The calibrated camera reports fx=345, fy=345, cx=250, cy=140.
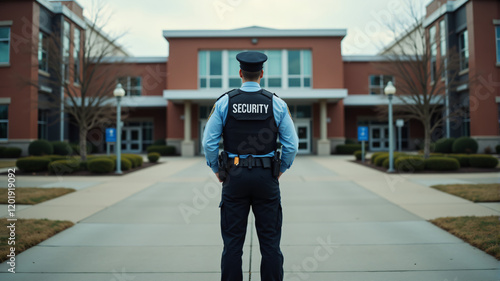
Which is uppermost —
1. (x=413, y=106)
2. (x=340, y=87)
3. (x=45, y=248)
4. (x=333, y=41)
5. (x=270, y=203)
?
(x=333, y=41)

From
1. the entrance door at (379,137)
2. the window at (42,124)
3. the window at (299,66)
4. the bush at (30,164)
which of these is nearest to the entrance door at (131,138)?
the window at (42,124)

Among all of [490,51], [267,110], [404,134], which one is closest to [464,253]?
[267,110]

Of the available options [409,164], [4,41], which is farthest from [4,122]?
[409,164]

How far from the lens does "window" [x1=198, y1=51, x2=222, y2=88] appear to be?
25609 mm

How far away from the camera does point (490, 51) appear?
2142 cm

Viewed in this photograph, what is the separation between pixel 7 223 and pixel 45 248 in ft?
4.81

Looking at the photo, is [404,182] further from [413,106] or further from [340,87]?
[340,87]

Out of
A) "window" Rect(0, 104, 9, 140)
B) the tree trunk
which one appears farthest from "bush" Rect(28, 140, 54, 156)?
the tree trunk

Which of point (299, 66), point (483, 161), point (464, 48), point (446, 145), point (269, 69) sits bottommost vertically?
point (483, 161)

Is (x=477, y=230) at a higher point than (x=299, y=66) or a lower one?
lower

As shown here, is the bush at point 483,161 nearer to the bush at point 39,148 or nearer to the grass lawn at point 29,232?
the grass lawn at point 29,232

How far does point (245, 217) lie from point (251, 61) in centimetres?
136

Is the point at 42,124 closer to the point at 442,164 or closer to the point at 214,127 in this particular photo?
the point at 442,164

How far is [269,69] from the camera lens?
25484 millimetres
